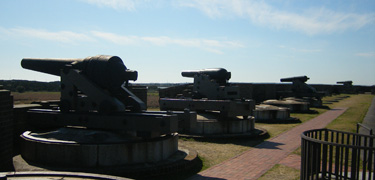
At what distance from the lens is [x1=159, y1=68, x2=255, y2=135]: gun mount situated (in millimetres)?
11148

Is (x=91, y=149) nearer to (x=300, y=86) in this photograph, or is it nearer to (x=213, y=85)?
(x=213, y=85)

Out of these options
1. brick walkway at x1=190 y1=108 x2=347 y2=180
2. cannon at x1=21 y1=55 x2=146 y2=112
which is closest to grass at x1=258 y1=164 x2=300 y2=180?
brick walkway at x1=190 y1=108 x2=347 y2=180

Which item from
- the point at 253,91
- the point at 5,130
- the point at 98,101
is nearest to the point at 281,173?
the point at 98,101

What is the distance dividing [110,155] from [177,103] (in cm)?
663

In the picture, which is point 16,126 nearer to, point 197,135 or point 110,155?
point 110,155

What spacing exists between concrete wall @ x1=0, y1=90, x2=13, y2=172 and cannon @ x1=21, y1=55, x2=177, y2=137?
1.41 meters

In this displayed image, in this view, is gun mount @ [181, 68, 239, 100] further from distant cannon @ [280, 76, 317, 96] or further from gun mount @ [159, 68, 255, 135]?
distant cannon @ [280, 76, 317, 96]

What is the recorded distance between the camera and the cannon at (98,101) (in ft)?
21.6

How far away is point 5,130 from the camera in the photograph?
224 inches

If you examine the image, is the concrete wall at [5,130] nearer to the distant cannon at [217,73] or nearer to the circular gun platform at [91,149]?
the circular gun platform at [91,149]

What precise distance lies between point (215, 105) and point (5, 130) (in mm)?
7363

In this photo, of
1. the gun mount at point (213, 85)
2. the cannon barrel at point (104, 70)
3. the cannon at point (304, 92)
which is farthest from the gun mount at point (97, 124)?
the cannon at point (304, 92)

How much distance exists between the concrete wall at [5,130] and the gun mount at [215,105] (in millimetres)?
5666

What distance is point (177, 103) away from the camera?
41.0ft
